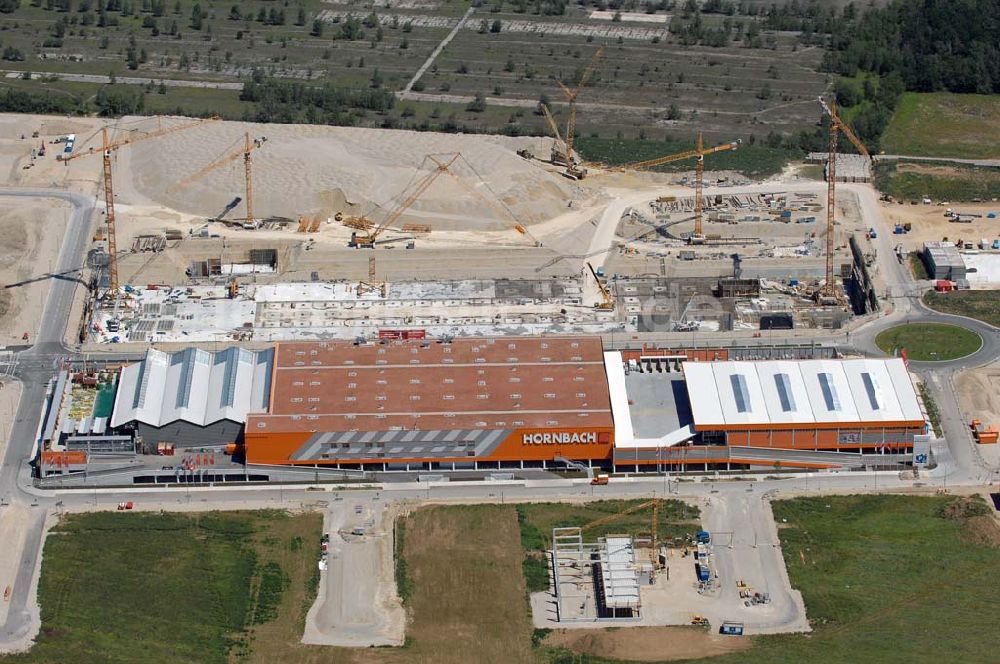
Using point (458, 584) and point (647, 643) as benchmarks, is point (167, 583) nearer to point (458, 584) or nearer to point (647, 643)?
point (458, 584)

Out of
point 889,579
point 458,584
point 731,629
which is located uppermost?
point 458,584

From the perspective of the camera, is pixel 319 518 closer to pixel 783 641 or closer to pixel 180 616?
pixel 180 616

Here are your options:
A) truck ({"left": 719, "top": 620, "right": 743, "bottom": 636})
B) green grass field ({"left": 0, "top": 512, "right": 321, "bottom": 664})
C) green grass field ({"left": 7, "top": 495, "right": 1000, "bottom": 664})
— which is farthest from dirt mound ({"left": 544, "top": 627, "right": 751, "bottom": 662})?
green grass field ({"left": 0, "top": 512, "right": 321, "bottom": 664})

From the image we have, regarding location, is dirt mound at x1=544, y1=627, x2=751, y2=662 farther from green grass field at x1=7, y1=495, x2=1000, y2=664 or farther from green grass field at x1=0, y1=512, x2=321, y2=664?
green grass field at x1=0, y1=512, x2=321, y2=664

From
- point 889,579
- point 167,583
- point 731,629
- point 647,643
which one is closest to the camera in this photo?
point 647,643

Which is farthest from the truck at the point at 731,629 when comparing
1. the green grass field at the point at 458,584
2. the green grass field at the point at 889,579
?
the green grass field at the point at 458,584

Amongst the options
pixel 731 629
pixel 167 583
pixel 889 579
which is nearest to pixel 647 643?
pixel 731 629
